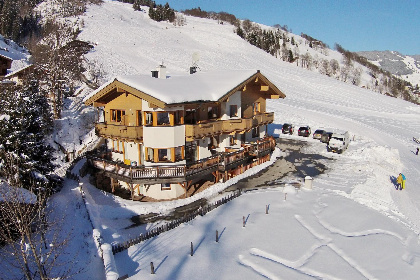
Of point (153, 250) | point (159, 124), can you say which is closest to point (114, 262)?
point (153, 250)

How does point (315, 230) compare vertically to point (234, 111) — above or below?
below

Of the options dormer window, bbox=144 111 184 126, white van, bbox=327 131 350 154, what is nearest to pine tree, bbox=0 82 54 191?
dormer window, bbox=144 111 184 126

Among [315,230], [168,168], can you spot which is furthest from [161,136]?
[315,230]

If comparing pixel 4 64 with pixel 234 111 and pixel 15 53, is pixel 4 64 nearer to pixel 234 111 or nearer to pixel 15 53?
pixel 15 53

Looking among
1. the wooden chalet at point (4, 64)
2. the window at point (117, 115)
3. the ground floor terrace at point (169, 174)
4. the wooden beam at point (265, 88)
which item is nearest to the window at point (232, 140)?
the ground floor terrace at point (169, 174)

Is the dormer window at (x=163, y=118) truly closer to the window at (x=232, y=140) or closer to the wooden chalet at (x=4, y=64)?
the window at (x=232, y=140)

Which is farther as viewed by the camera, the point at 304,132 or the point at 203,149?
the point at 304,132
